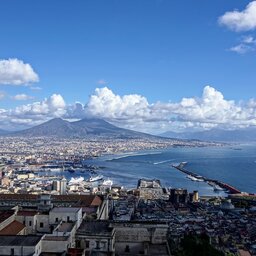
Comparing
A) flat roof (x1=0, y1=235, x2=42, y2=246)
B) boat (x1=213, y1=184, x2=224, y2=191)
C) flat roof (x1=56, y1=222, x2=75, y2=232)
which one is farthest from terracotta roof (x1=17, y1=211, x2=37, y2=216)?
boat (x1=213, y1=184, x2=224, y2=191)

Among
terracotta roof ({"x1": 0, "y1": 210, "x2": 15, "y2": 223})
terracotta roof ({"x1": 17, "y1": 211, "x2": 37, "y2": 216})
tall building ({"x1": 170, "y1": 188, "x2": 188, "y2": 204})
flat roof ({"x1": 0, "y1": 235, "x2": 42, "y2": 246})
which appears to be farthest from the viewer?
tall building ({"x1": 170, "y1": 188, "x2": 188, "y2": 204})

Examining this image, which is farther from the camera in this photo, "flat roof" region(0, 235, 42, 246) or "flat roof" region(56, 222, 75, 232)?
"flat roof" region(56, 222, 75, 232)

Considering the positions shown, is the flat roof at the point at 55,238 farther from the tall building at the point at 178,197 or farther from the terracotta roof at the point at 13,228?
the tall building at the point at 178,197

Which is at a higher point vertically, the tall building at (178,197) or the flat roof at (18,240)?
the flat roof at (18,240)

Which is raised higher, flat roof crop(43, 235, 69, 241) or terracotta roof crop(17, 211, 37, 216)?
terracotta roof crop(17, 211, 37, 216)

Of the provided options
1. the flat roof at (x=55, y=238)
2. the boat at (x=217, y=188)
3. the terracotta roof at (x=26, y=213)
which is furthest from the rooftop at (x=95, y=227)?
the boat at (x=217, y=188)

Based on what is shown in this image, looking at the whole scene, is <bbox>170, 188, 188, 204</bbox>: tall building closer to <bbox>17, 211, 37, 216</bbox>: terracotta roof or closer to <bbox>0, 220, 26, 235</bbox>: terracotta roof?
<bbox>17, 211, 37, 216</bbox>: terracotta roof

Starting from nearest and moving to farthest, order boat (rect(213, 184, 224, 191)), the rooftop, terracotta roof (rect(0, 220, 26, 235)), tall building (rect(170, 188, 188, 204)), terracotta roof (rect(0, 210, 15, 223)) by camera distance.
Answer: terracotta roof (rect(0, 220, 26, 235))
the rooftop
terracotta roof (rect(0, 210, 15, 223))
tall building (rect(170, 188, 188, 204))
boat (rect(213, 184, 224, 191))

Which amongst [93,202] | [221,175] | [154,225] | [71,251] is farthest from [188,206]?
[221,175]
